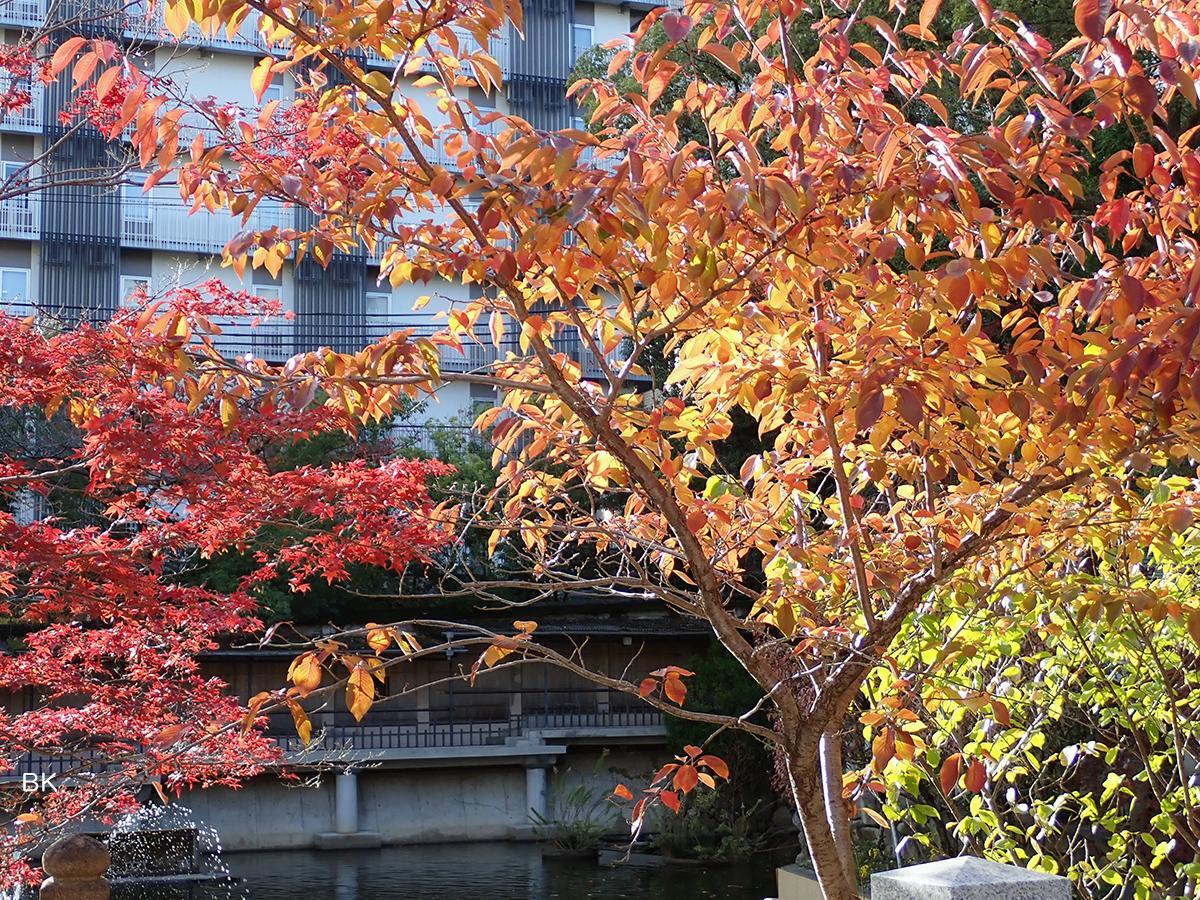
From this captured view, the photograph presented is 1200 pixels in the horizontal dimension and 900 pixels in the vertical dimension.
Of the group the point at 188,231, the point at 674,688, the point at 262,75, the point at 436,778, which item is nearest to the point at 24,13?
the point at 188,231

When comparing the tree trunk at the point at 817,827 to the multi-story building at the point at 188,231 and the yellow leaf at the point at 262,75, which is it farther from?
the multi-story building at the point at 188,231

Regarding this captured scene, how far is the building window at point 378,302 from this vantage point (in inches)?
848

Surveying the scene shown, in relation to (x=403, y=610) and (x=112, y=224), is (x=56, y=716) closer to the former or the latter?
(x=403, y=610)

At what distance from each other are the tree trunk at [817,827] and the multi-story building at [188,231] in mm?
17016

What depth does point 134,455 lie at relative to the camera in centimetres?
489

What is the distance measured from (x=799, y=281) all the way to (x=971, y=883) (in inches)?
48.7

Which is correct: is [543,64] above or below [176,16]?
above

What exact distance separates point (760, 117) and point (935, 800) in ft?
16.8

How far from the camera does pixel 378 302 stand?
21.6m

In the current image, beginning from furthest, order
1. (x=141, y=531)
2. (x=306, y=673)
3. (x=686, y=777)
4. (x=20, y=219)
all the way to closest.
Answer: (x=20, y=219), (x=141, y=531), (x=686, y=777), (x=306, y=673)

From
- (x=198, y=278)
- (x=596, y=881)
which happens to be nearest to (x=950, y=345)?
(x=596, y=881)

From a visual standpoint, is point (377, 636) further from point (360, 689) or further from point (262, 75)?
point (262, 75)

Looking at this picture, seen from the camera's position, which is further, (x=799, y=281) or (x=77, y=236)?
(x=77, y=236)

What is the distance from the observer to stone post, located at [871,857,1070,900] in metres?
2.49
